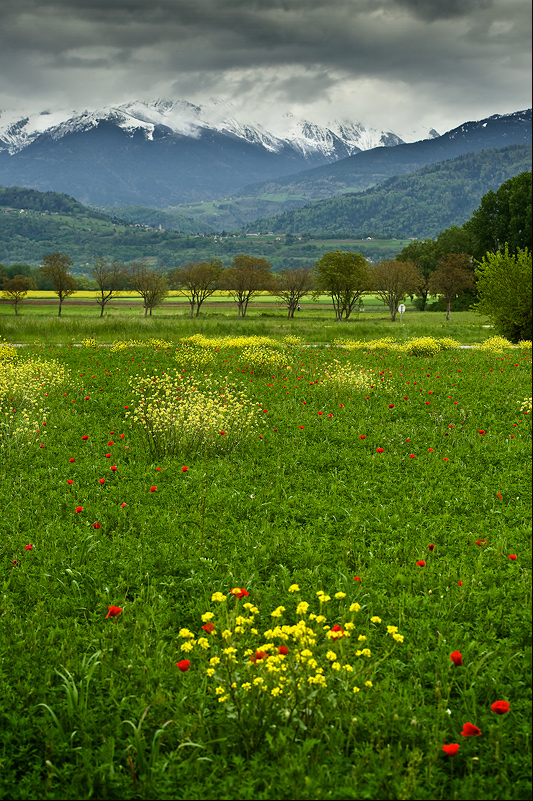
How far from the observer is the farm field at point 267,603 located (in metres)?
3.09

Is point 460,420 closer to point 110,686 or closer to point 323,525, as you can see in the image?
point 323,525

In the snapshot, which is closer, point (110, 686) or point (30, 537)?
point (110, 686)

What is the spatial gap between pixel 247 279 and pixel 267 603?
64.6 metres

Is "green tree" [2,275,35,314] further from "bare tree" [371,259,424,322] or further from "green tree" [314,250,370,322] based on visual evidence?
Answer: "bare tree" [371,259,424,322]

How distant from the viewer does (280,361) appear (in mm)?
16469

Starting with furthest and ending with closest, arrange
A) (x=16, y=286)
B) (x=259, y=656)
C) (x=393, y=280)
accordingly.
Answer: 1. (x=16, y=286)
2. (x=393, y=280)
3. (x=259, y=656)

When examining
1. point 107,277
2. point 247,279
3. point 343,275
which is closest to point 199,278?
point 247,279

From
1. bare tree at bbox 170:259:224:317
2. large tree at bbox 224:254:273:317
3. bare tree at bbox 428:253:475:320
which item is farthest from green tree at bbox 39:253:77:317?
bare tree at bbox 428:253:475:320

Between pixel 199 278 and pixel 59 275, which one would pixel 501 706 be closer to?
pixel 199 278

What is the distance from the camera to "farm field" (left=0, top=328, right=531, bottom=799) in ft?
10.1

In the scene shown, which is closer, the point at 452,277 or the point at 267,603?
the point at 267,603

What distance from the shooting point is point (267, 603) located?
4.68 m

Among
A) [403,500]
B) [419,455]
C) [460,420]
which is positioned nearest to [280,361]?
[460,420]

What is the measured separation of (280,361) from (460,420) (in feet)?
24.1
